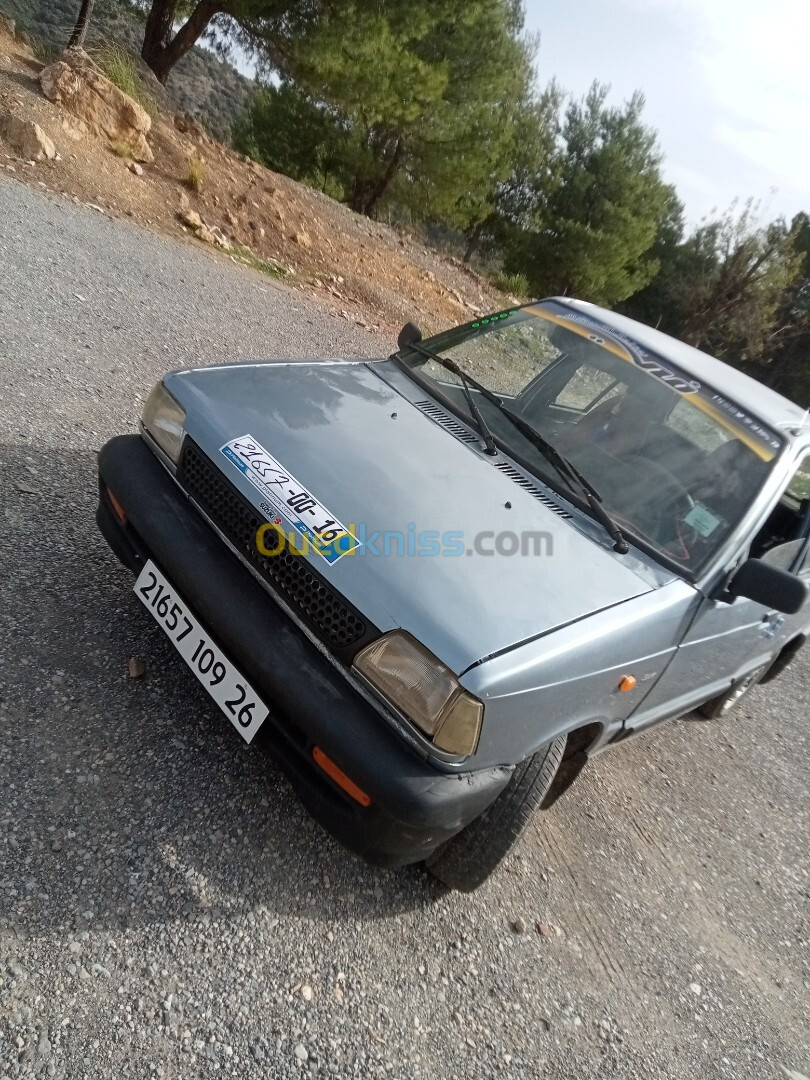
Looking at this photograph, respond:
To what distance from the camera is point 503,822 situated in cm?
222

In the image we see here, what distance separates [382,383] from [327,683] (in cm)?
152

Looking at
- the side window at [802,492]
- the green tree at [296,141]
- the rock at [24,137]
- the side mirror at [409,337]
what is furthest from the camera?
the green tree at [296,141]

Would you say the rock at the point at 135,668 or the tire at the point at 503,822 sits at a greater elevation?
the tire at the point at 503,822

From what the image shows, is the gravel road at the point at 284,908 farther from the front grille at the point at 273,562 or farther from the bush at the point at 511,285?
the bush at the point at 511,285

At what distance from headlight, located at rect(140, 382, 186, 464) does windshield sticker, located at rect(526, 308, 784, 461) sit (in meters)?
1.84

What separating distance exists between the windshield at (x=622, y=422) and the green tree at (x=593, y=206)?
28.0 m

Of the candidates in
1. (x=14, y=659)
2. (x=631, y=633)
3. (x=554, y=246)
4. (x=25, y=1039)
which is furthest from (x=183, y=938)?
(x=554, y=246)

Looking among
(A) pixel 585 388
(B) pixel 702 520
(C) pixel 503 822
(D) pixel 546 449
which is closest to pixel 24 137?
(A) pixel 585 388

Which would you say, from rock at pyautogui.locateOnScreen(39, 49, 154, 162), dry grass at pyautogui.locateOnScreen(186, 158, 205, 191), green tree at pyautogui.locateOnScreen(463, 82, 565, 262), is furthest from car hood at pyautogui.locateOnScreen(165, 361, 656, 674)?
green tree at pyautogui.locateOnScreen(463, 82, 565, 262)

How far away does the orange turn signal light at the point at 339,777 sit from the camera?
189 centimetres

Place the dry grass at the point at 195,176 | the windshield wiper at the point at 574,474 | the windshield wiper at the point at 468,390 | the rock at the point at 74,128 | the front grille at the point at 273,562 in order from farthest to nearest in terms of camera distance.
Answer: the dry grass at the point at 195,176
the rock at the point at 74,128
the windshield wiper at the point at 468,390
the windshield wiper at the point at 574,474
the front grille at the point at 273,562

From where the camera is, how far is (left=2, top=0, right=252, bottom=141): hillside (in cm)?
1267

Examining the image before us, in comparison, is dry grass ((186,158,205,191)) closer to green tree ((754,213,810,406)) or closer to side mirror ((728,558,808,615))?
side mirror ((728,558,808,615))

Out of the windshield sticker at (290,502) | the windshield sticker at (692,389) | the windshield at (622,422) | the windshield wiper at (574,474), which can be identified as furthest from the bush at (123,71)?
the windshield sticker at (290,502)
